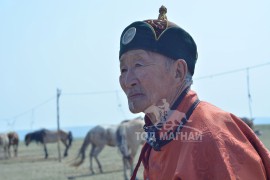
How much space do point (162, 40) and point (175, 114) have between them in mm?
292

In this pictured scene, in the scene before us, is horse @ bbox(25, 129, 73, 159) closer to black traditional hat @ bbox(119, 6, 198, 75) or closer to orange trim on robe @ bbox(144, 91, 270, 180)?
black traditional hat @ bbox(119, 6, 198, 75)

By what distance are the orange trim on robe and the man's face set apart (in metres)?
0.10

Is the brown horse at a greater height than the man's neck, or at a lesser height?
lesser

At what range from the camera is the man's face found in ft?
6.08

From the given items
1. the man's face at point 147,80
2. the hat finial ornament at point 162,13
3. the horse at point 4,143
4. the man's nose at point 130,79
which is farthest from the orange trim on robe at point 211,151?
the horse at point 4,143

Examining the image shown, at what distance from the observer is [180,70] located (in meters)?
1.89

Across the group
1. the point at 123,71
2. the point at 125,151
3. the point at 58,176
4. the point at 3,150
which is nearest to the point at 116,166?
the point at 58,176

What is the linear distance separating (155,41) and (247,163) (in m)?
0.58

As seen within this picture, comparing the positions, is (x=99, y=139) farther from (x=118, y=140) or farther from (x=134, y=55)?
(x=134, y=55)

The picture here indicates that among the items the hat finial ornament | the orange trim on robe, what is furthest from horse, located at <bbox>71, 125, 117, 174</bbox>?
the orange trim on robe

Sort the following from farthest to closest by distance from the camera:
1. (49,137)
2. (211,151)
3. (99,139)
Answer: (49,137) < (99,139) < (211,151)

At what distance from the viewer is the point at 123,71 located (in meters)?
1.97

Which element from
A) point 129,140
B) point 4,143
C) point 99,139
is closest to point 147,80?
point 129,140

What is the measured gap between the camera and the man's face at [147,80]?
1.85 metres
